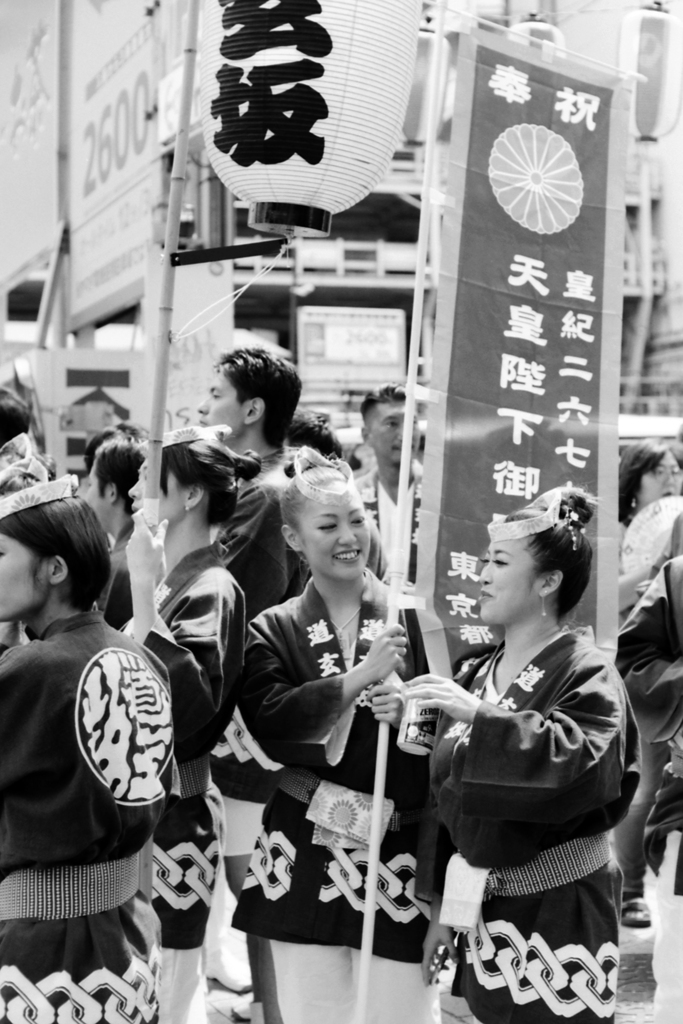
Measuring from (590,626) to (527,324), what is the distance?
89 cm

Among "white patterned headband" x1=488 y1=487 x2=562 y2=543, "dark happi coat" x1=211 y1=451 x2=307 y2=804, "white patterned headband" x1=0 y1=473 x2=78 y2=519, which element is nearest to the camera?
"white patterned headband" x1=0 y1=473 x2=78 y2=519

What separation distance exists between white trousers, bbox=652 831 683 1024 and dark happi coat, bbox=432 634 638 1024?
62cm

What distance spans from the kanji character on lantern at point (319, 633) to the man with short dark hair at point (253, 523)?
0.75m

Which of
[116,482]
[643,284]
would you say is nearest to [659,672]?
[116,482]

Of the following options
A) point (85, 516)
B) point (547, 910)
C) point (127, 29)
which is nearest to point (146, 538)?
point (85, 516)

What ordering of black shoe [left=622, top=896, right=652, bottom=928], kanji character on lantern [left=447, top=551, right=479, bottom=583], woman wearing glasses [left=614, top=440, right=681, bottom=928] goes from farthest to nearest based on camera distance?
woman wearing glasses [left=614, top=440, right=681, bottom=928], black shoe [left=622, top=896, right=652, bottom=928], kanji character on lantern [left=447, top=551, right=479, bottom=583]

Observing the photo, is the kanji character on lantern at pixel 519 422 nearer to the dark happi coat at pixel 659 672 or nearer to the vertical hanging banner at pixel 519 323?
the vertical hanging banner at pixel 519 323

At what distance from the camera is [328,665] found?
11.0 feet

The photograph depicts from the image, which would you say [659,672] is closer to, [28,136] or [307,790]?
[307,790]

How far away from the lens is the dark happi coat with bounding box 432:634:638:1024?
282cm

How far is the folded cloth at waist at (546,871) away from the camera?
115 inches

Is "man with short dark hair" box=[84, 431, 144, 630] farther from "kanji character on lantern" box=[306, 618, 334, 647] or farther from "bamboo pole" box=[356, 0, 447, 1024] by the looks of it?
"bamboo pole" box=[356, 0, 447, 1024]

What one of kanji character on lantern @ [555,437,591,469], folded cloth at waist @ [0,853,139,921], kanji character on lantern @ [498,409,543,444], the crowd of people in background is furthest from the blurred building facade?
folded cloth at waist @ [0,853,139,921]

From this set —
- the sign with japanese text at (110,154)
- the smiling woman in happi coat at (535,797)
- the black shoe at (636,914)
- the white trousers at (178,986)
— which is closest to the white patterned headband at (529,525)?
the smiling woman in happi coat at (535,797)
